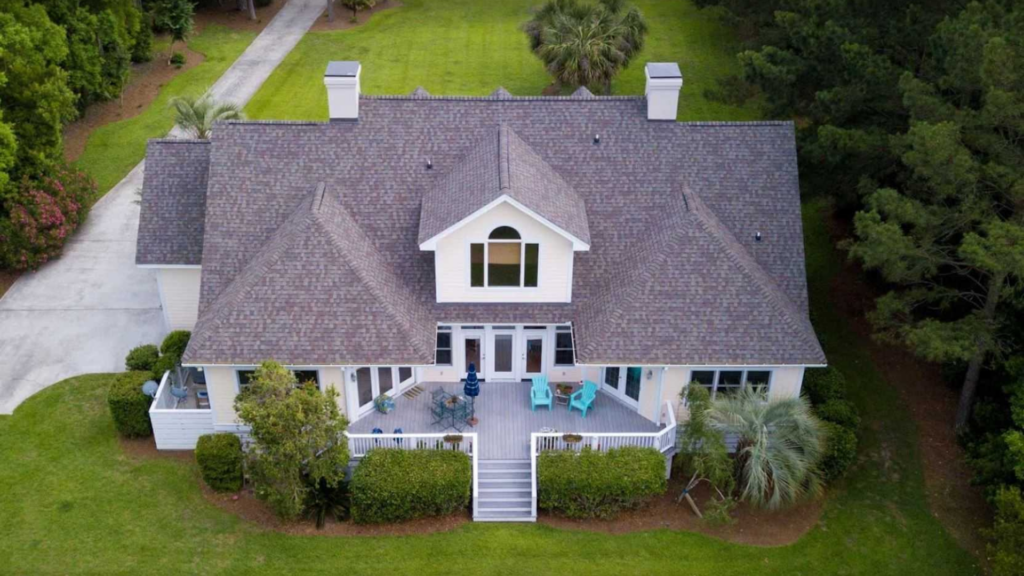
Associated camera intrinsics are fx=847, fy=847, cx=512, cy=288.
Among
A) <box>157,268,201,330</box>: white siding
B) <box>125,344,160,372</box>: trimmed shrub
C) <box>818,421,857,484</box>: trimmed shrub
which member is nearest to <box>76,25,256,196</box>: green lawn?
<box>157,268,201,330</box>: white siding

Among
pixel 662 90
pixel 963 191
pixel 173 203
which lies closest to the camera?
pixel 963 191

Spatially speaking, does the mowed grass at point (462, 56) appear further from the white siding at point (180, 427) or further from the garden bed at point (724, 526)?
the garden bed at point (724, 526)

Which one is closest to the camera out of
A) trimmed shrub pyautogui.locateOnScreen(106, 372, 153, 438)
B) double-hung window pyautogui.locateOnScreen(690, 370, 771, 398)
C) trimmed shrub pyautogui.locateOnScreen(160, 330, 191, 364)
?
double-hung window pyautogui.locateOnScreen(690, 370, 771, 398)

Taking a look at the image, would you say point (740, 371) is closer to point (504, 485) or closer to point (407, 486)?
point (504, 485)

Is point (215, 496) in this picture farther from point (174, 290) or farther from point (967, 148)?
point (967, 148)

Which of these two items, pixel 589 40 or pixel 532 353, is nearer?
pixel 532 353

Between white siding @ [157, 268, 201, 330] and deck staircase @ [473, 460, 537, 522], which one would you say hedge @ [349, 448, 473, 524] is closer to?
deck staircase @ [473, 460, 537, 522]

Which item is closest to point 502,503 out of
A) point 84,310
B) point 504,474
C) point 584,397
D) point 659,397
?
point 504,474
